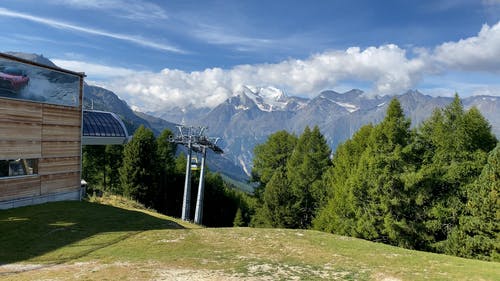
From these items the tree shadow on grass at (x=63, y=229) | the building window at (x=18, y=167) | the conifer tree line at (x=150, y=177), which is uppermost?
the building window at (x=18, y=167)

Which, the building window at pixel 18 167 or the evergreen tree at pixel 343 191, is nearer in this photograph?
the building window at pixel 18 167

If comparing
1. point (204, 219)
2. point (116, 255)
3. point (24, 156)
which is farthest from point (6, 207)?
point (204, 219)

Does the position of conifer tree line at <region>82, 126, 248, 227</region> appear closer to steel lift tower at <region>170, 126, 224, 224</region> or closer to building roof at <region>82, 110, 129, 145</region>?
building roof at <region>82, 110, 129, 145</region>

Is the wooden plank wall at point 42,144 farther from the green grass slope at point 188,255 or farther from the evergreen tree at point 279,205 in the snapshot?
the evergreen tree at point 279,205

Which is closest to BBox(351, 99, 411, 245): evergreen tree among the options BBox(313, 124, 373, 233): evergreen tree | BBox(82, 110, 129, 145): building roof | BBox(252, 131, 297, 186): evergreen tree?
BBox(313, 124, 373, 233): evergreen tree

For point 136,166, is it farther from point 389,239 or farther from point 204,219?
point 389,239

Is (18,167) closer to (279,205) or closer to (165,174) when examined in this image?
(279,205)

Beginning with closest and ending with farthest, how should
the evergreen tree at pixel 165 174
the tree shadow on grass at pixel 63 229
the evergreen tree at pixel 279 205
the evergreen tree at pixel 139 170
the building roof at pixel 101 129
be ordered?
the tree shadow on grass at pixel 63 229 → the building roof at pixel 101 129 → the evergreen tree at pixel 279 205 → the evergreen tree at pixel 139 170 → the evergreen tree at pixel 165 174

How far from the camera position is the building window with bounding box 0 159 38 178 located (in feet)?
88.6

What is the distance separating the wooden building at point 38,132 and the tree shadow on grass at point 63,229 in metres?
1.70

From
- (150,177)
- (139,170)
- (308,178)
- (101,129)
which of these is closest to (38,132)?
(101,129)

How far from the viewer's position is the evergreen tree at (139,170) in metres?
54.8

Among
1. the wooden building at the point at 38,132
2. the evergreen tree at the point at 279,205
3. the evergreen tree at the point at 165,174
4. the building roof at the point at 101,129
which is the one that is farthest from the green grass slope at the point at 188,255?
the evergreen tree at the point at 165,174

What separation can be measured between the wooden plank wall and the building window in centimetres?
33
